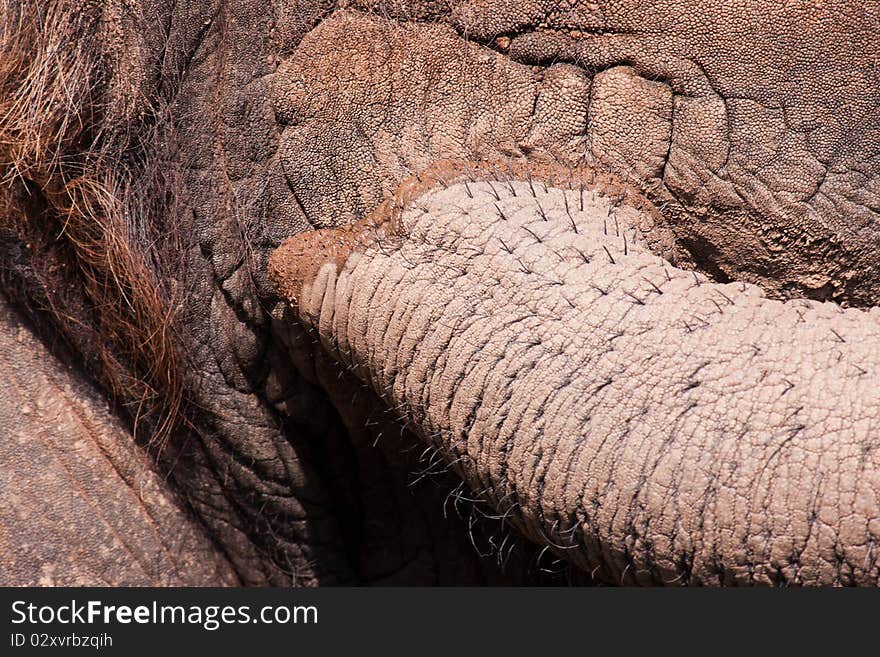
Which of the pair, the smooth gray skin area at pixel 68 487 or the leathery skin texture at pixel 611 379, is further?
the smooth gray skin area at pixel 68 487

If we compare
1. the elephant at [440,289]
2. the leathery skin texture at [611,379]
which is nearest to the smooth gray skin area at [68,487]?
the elephant at [440,289]

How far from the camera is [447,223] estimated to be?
1.62 m

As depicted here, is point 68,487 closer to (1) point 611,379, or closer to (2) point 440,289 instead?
(2) point 440,289

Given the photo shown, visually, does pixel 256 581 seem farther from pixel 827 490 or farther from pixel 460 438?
pixel 827 490

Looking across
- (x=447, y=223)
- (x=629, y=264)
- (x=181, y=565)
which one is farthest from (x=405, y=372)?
(x=181, y=565)

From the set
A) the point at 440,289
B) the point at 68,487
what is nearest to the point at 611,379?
the point at 440,289

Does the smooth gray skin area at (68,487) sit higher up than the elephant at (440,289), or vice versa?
the elephant at (440,289)

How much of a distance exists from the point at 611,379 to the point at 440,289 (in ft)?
1.12

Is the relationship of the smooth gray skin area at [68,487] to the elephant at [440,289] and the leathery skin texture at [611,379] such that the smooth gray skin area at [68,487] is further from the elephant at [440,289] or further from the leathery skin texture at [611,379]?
the leathery skin texture at [611,379]

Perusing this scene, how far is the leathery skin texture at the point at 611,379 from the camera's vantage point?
51.9 inches

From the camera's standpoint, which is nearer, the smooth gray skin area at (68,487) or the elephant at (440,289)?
the elephant at (440,289)

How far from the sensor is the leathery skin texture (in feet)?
4.33

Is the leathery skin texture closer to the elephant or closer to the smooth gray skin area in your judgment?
the elephant

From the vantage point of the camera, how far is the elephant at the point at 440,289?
4.59ft
